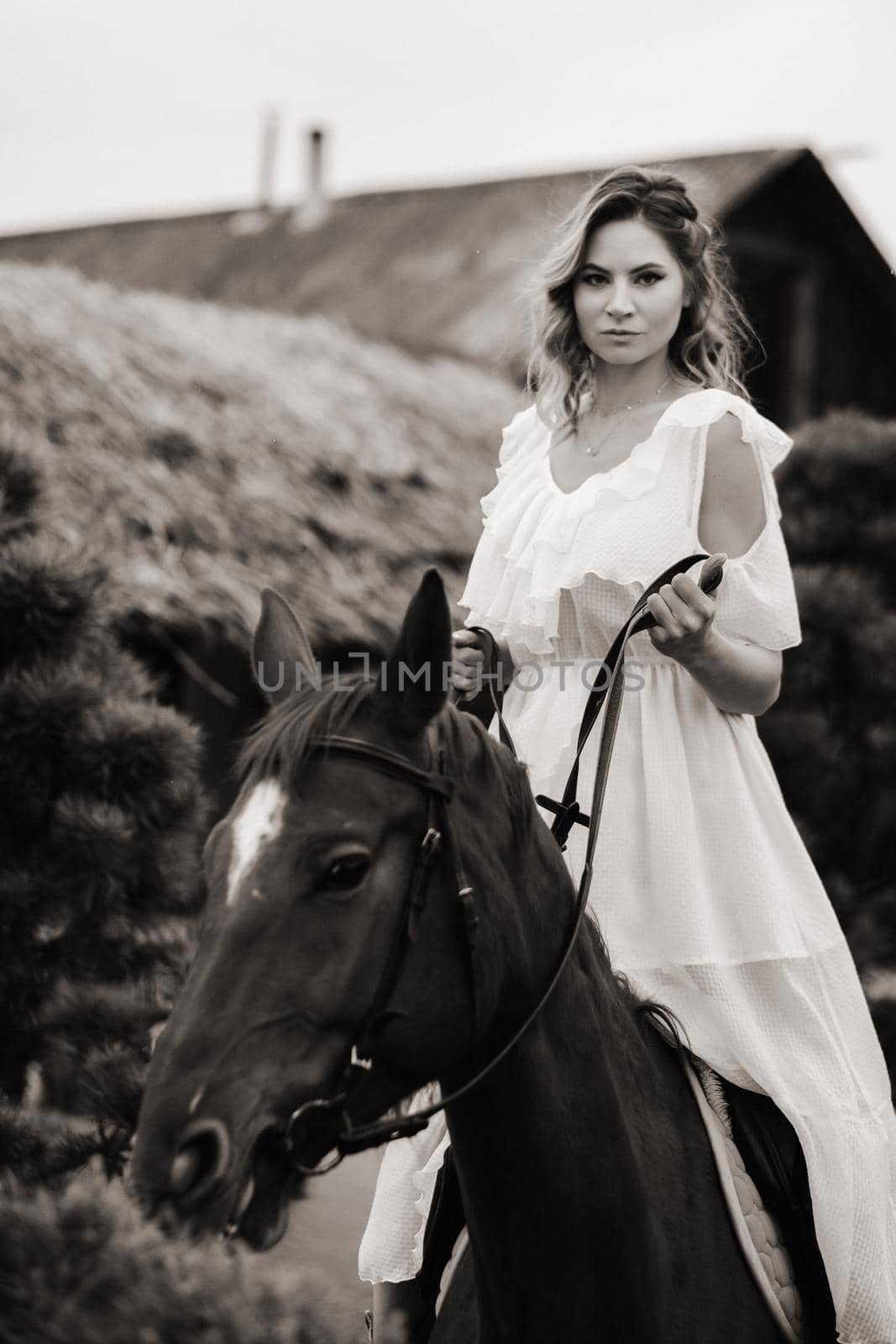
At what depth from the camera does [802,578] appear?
5.96 m

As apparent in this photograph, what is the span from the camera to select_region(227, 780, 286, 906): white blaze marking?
1.51 m

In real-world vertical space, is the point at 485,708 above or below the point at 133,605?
below

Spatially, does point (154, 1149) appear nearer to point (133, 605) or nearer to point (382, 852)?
point (382, 852)

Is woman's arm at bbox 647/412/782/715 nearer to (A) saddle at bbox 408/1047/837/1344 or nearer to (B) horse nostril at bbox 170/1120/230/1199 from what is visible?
(A) saddle at bbox 408/1047/837/1344

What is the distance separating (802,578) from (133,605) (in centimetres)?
285

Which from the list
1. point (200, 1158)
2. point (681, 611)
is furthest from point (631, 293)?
point (200, 1158)

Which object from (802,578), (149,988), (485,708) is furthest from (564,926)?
(802,578)

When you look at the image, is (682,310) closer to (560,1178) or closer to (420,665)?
(420,665)

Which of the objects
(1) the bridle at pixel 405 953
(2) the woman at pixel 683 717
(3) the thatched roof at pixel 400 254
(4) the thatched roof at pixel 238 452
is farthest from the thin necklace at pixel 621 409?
(3) the thatched roof at pixel 400 254

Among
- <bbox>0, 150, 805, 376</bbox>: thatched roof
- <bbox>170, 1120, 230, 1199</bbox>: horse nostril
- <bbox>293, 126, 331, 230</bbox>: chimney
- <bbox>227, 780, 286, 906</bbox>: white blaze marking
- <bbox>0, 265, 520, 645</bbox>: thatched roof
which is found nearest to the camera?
<bbox>170, 1120, 230, 1199</bbox>: horse nostril

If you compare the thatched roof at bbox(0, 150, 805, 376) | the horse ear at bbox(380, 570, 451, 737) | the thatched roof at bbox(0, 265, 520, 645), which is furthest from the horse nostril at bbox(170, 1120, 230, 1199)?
the thatched roof at bbox(0, 150, 805, 376)

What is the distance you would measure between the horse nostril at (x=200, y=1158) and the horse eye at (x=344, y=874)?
0.91 feet

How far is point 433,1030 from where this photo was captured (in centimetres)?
160

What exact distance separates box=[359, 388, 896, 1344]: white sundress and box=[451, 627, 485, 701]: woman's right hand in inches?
3.7
